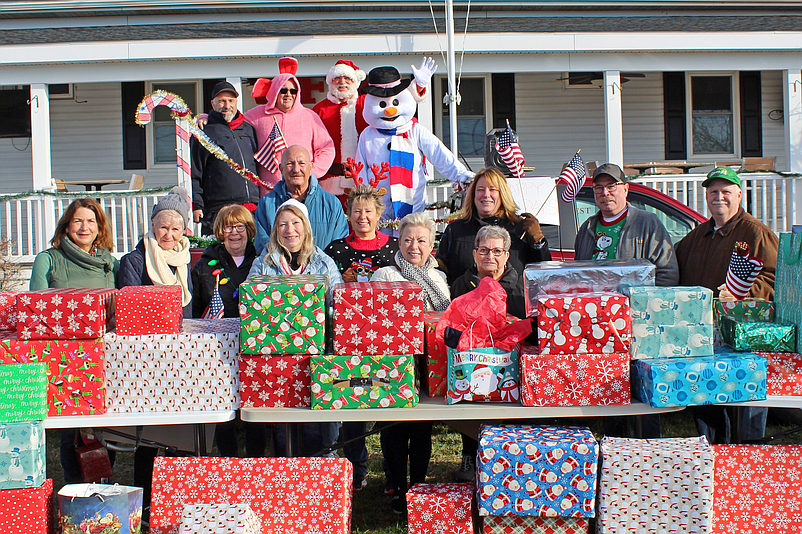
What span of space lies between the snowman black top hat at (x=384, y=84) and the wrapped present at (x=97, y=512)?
3721mm

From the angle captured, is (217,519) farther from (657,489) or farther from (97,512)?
(657,489)

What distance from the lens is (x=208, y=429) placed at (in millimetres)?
3740

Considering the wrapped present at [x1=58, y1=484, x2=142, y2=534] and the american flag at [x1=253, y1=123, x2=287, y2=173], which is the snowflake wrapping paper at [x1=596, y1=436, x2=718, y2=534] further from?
the american flag at [x1=253, y1=123, x2=287, y2=173]

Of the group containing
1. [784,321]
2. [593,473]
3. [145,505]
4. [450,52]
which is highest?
[450,52]

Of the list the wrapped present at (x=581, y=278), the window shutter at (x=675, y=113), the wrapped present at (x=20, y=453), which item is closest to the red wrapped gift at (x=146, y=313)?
the wrapped present at (x=20, y=453)

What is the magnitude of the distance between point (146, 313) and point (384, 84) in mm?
3272

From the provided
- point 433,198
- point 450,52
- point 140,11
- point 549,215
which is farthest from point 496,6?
point 549,215

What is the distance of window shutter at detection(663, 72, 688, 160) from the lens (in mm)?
12711

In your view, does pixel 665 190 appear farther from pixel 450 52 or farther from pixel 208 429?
pixel 208 429

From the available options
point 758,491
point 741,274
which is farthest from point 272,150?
point 758,491

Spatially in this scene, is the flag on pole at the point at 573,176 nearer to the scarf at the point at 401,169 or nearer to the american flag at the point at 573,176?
the american flag at the point at 573,176

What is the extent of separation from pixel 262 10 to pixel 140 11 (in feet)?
6.88

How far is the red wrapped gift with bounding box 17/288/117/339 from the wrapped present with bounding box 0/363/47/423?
17cm

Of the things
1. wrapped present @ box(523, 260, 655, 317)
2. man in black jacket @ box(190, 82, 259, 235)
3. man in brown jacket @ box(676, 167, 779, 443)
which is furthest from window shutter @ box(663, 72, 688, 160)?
wrapped present @ box(523, 260, 655, 317)
